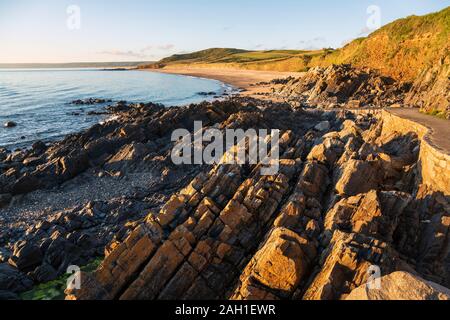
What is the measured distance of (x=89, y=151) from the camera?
37781 mm

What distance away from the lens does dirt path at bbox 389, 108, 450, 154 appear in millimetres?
23062

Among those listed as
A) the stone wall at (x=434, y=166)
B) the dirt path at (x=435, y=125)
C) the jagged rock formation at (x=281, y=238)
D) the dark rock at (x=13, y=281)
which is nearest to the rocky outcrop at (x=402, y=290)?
the jagged rock formation at (x=281, y=238)

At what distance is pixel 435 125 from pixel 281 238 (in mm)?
21163

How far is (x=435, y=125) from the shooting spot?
28.4 metres

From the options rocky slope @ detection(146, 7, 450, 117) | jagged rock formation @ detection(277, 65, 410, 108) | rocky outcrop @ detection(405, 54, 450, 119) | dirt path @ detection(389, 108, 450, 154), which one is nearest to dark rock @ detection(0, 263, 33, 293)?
dirt path @ detection(389, 108, 450, 154)

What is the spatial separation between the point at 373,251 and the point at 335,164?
887 cm

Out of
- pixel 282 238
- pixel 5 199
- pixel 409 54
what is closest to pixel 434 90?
pixel 282 238

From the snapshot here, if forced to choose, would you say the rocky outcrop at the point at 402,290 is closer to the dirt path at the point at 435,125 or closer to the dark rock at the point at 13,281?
the dirt path at the point at 435,125

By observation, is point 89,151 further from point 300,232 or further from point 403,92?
point 403,92

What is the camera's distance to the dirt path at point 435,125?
23.1 metres

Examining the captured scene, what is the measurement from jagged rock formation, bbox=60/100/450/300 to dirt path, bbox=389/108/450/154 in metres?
4.35

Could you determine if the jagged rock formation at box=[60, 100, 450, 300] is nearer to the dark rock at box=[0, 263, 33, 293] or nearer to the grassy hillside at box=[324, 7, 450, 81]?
the dark rock at box=[0, 263, 33, 293]

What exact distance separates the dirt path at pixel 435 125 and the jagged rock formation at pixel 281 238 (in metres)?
4.35

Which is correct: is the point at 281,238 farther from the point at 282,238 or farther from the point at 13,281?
the point at 13,281
